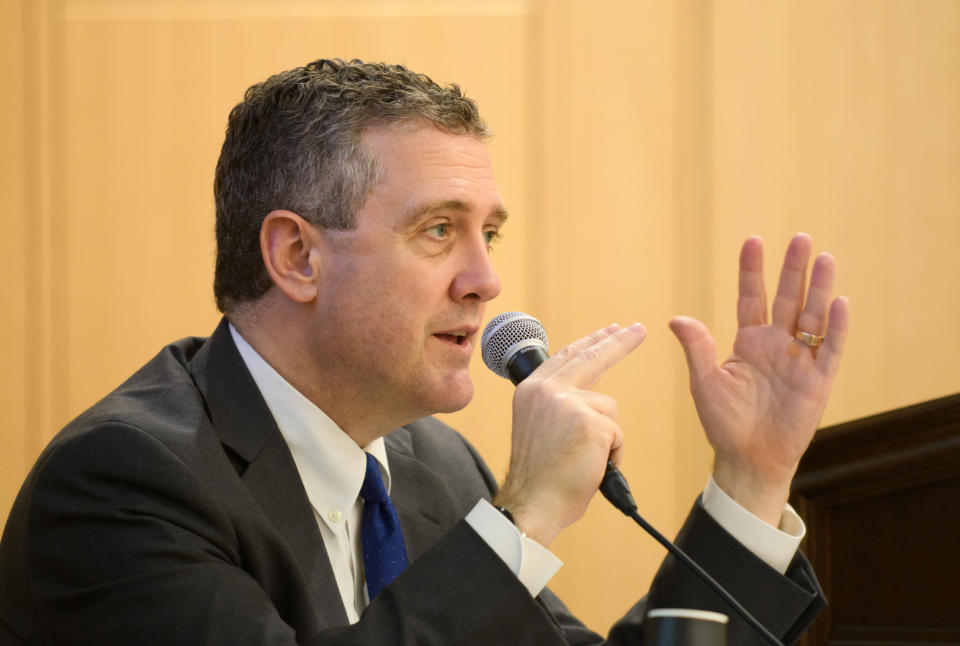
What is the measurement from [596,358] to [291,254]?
0.48m

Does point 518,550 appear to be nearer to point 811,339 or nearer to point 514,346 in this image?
point 514,346

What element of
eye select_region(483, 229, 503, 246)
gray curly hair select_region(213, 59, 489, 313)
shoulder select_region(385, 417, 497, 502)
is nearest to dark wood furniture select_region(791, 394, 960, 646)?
shoulder select_region(385, 417, 497, 502)

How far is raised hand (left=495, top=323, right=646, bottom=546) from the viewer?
3.55 ft

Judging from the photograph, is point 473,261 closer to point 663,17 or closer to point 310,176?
point 310,176

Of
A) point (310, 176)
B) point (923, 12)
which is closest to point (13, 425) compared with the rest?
point (310, 176)

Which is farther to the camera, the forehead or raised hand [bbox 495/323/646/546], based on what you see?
the forehead

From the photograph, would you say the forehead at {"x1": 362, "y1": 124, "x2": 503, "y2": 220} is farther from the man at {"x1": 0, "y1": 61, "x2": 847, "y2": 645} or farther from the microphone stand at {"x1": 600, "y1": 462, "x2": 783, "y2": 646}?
the microphone stand at {"x1": 600, "y1": 462, "x2": 783, "y2": 646}

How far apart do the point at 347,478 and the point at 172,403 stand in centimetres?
25

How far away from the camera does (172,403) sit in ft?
4.06

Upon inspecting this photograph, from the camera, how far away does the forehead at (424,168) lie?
1.33m

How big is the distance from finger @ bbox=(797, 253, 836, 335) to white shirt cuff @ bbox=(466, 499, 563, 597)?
52 cm

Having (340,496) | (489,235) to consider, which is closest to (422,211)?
(489,235)

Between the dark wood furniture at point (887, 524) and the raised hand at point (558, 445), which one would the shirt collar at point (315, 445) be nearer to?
the raised hand at point (558, 445)

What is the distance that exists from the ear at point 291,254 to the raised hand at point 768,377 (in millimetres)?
494
